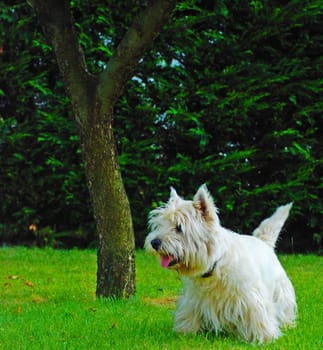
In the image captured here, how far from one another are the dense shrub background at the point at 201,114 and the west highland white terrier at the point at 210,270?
4686 millimetres

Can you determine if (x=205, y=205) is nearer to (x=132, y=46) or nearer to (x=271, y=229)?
(x=271, y=229)

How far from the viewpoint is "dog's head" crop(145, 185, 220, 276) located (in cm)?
497

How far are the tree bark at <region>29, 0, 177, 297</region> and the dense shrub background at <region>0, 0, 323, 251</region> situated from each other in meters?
3.22

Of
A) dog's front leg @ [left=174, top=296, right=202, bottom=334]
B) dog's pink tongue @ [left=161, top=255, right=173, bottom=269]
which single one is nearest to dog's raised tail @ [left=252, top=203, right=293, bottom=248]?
dog's front leg @ [left=174, top=296, right=202, bottom=334]

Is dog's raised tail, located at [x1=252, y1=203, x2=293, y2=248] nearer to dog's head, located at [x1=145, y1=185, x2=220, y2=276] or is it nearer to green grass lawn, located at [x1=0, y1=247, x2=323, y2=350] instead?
green grass lawn, located at [x1=0, y1=247, x2=323, y2=350]

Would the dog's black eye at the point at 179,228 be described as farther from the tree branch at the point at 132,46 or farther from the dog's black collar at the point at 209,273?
the tree branch at the point at 132,46

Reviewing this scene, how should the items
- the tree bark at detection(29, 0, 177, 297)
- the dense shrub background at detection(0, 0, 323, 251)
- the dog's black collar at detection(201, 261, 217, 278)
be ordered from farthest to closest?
the dense shrub background at detection(0, 0, 323, 251) < the tree bark at detection(29, 0, 177, 297) < the dog's black collar at detection(201, 261, 217, 278)

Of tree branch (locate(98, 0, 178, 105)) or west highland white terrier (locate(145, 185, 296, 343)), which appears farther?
tree branch (locate(98, 0, 178, 105))

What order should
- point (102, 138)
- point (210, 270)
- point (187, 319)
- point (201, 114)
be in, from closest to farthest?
1. point (210, 270)
2. point (187, 319)
3. point (102, 138)
4. point (201, 114)

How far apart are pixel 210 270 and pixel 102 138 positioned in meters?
2.08

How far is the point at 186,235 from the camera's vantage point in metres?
5.02

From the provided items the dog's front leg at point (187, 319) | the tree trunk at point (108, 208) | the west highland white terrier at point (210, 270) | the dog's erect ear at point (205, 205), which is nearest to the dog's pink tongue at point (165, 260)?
the west highland white terrier at point (210, 270)

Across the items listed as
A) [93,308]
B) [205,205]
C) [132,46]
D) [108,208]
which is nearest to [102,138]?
[108,208]

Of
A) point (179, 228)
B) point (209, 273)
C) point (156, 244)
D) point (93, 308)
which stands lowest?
point (93, 308)
